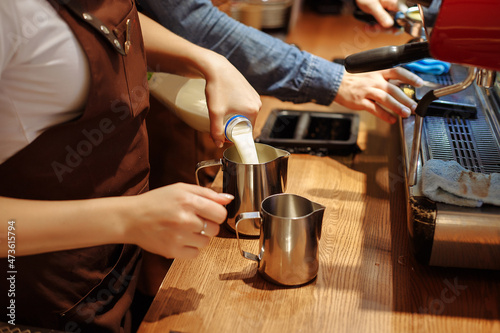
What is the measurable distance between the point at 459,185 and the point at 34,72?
80cm

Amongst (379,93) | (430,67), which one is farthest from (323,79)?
(430,67)

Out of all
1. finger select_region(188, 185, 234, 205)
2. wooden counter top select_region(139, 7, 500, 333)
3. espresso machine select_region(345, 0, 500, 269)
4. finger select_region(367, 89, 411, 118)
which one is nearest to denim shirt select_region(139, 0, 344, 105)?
finger select_region(367, 89, 411, 118)

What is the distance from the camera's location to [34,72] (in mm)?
808

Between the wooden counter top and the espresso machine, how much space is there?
65 mm

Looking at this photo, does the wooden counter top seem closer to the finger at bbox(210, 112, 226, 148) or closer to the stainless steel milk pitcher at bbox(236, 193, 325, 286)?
the stainless steel milk pitcher at bbox(236, 193, 325, 286)

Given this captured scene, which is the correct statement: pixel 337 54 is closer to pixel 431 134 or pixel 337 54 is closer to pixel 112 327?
pixel 431 134

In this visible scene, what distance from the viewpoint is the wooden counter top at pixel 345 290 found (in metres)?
0.86

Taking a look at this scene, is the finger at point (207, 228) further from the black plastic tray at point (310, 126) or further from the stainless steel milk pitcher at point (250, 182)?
the black plastic tray at point (310, 126)

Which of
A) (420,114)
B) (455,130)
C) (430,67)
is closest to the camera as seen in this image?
(420,114)

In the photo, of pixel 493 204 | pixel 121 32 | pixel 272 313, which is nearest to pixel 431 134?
pixel 493 204

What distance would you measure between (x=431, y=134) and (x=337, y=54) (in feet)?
4.36

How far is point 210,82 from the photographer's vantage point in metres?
1.21

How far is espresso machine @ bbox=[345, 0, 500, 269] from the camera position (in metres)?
0.75

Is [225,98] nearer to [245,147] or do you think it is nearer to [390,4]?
[245,147]
